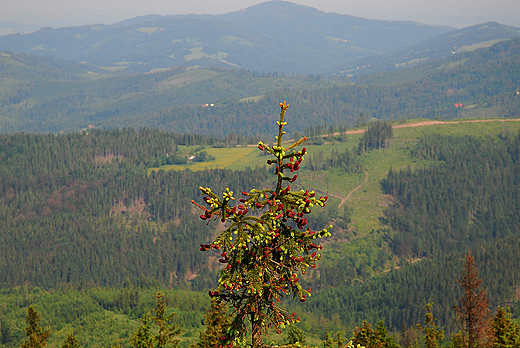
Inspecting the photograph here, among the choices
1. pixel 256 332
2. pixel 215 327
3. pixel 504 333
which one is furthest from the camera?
pixel 504 333

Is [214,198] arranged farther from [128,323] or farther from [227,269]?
[128,323]

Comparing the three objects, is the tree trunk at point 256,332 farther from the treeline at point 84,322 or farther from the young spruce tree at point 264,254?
the treeline at point 84,322

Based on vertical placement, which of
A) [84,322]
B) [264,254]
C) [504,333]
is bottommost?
[84,322]

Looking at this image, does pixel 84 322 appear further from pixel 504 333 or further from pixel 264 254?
pixel 264 254

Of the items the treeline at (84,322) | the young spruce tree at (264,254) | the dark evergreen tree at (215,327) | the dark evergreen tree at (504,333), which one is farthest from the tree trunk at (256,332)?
the treeline at (84,322)

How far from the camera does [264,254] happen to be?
30.0 meters

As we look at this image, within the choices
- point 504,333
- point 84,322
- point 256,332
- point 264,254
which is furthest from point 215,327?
point 84,322

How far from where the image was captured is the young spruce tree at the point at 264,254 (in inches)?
1166

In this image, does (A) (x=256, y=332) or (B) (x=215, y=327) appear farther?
(B) (x=215, y=327)

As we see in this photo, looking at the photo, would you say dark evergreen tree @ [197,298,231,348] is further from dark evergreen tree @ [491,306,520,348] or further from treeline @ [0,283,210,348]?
treeline @ [0,283,210,348]

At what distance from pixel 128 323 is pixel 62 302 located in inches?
1195

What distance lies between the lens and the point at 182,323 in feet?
603

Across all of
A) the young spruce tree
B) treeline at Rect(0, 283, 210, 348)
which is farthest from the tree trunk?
treeline at Rect(0, 283, 210, 348)

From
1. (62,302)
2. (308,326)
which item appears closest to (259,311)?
(308,326)
